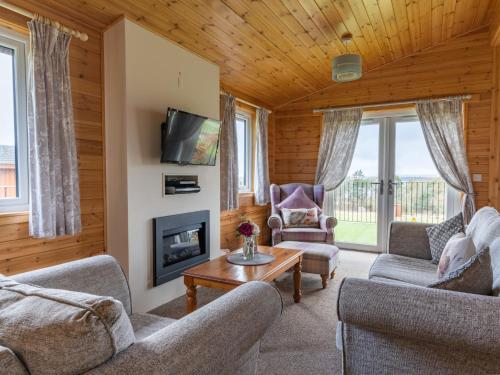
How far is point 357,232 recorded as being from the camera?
16.9 feet

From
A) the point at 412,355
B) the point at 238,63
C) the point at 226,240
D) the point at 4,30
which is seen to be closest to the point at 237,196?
the point at 226,240

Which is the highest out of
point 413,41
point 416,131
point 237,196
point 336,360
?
point 413,41

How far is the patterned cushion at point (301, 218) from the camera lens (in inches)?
174

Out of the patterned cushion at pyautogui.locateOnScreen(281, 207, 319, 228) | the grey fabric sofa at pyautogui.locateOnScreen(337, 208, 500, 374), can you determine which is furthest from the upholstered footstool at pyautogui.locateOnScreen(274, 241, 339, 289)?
the grey fabric sofa at pyautogui.locateOnScreen(337, 208, 500, 374)

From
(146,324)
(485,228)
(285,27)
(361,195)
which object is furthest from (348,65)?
(146,324)

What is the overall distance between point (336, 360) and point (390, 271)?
2.55ft

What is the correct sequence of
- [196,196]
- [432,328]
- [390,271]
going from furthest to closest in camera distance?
1. [196,196]
2. [390,271]
3. [432,328]

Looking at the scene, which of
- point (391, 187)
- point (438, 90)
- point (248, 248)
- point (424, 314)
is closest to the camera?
point (424, 314)

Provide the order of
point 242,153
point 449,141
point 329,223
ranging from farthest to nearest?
point 242,153 → point 449,141 → point 329,223

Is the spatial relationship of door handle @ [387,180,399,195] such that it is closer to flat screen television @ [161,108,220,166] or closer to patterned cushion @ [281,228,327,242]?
patterned cushion @ [281,228,327,242]

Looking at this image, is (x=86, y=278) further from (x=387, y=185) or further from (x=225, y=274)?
(x=387, y=185)

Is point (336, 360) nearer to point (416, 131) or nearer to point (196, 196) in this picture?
point (196, 196)

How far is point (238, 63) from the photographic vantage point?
3.71 meters

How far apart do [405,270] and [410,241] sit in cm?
55
